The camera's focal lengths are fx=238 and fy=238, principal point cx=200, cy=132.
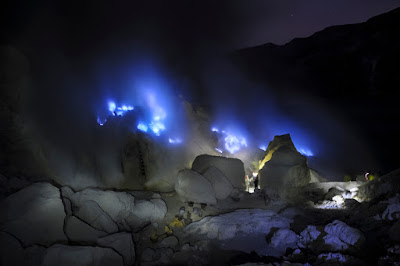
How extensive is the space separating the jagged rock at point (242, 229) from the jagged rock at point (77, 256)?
103 inches

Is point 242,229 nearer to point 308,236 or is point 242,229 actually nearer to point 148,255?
point 308,236

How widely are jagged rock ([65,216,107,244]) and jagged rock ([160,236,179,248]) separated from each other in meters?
1.58

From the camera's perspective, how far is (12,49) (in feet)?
27.7

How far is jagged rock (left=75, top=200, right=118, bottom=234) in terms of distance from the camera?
6.61 metres

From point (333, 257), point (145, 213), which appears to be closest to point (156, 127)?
point (145, 213)

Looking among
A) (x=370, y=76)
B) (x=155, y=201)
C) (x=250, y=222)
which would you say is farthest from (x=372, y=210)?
(x=370, y=76)

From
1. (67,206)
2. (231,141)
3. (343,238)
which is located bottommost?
(343,238)

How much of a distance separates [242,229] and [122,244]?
336cm

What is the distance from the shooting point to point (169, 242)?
6594 millimetres

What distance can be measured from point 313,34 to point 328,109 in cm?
2205

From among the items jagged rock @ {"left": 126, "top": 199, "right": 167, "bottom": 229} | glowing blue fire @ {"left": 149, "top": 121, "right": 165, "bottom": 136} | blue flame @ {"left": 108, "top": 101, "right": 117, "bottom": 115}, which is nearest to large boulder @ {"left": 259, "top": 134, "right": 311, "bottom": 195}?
glowing blue fire @ {"left": 149, "top": 121, "right": 165, "bottom": 136}

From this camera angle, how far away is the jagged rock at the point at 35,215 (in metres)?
5.18

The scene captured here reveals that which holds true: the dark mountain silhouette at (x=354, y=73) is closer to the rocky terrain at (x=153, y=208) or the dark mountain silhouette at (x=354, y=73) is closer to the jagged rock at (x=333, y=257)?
the rocky terrain at (x=153, y=208)

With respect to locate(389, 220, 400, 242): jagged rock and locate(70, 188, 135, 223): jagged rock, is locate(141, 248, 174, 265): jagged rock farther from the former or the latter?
locate(389, 220, 400, 242): jagged rock
